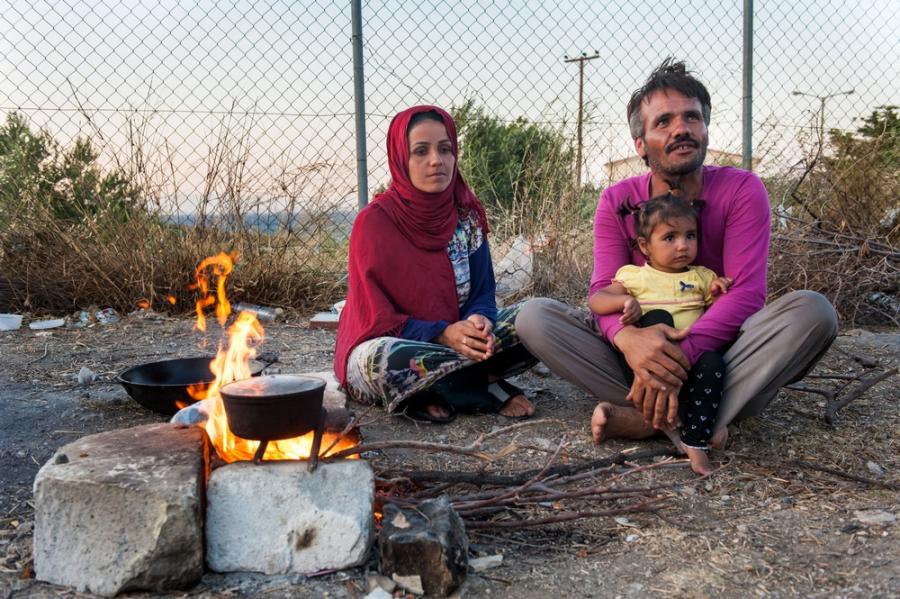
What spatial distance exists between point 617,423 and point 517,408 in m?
0.58

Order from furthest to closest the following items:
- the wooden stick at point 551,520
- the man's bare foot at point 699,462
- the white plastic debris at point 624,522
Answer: the man's bare foot at point 699,462 < the white plastic debris at point 624,522 < the wooden stick at point 551,520

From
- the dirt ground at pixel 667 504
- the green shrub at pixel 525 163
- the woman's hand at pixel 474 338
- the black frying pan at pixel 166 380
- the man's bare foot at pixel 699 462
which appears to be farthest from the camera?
the green shrub at pixel 525 163

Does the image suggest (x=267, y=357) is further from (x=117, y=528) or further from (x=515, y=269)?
(x=515, y=269)

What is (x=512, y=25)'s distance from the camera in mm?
5469

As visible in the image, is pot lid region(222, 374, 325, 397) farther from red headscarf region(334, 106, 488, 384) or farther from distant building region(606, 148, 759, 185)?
distant building region(606, 148, 759, 185)

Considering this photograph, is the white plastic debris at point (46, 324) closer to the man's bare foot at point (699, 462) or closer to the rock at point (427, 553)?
the rock at point (427, 553)

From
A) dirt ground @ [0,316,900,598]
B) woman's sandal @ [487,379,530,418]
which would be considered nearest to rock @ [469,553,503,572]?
dirt ground @ [0,316,900,598]

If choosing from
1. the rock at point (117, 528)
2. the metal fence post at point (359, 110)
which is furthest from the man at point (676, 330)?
the metal fence post at point (359, 110)

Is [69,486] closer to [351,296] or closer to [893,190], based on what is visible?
[351,296]

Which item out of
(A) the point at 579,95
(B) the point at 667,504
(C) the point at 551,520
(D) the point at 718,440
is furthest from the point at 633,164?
(C) the point at 551,520

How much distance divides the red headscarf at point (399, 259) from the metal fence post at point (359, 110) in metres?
1.78

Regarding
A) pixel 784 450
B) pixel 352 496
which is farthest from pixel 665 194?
→ pixel 352 496

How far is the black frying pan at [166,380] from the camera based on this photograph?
288cm

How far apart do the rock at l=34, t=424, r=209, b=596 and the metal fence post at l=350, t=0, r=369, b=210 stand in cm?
346
